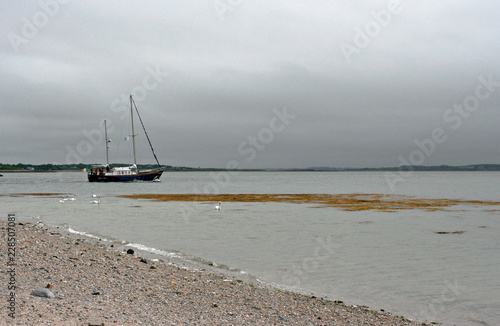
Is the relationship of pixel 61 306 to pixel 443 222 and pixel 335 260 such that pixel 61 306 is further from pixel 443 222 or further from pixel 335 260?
pixel 443 222

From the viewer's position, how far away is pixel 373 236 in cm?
2108

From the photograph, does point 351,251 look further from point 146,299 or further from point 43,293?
point 43,293

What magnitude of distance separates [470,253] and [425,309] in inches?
317

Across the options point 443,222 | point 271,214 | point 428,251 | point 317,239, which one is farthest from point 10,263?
point 443,222

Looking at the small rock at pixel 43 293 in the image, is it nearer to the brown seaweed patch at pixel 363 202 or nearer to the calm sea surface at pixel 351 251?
the calm sea surface at pixel 351 251

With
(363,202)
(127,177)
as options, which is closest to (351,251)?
(363,202)

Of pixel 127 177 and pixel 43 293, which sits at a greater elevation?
pixel 127 177

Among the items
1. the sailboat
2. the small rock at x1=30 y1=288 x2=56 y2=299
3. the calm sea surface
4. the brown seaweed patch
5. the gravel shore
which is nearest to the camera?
the gravel shore

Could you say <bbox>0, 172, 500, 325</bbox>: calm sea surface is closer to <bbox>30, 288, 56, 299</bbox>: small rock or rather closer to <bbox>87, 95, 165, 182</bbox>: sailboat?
<bbox>30, 288, 56, 299</bbox>: small rock

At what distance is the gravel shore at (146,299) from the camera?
293 inches

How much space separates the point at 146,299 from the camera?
881 cm

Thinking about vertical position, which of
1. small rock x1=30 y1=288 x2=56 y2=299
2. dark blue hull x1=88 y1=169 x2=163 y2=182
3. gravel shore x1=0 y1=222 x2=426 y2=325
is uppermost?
dark blue hull x1=88 y1=169 x2=163 y2=182

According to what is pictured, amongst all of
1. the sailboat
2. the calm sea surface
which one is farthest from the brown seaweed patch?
the sailboat

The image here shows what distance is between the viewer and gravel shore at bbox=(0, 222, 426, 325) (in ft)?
24.4
